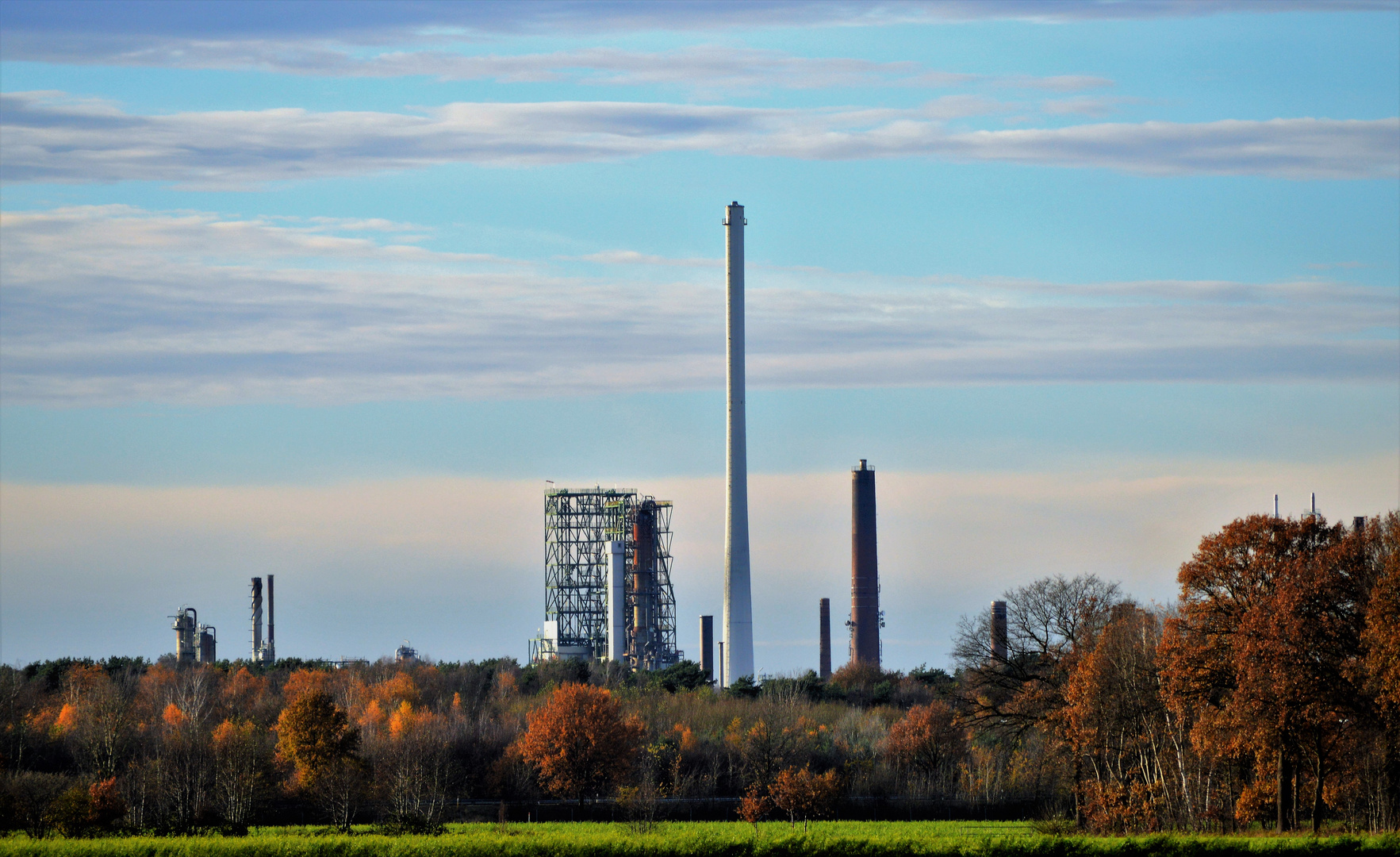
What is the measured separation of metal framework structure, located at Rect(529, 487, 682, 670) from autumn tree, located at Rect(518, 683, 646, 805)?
34835mm

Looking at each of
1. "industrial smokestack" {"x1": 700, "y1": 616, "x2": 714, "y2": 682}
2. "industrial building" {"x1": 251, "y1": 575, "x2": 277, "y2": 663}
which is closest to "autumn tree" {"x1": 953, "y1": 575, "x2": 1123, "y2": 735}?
"industrial smokestack" {"x1": 700, "y1": 616, "x2": 714, "y2": 682}

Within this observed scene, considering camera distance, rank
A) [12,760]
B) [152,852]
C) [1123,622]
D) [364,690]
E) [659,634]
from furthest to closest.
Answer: [659,634] < [364,690] < [12,760] < [1123,622] < [152,852]

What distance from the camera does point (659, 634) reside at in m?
106

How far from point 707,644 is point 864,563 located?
1471 centimetres

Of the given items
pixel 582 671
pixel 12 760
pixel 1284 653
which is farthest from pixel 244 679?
pixel 1284 653

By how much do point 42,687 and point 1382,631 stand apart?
8526 centimetres

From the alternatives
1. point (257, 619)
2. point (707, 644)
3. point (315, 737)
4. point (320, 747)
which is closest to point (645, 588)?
point (707, 644)

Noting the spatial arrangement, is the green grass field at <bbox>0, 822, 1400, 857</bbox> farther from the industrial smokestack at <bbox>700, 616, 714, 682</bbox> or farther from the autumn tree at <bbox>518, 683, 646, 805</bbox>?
the industrial smokestack at <bbox>700, 616, 714, 682</bbox>

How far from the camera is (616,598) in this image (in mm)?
103375

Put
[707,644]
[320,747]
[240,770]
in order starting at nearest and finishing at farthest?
[240,770] < [320,747] < [707,644]

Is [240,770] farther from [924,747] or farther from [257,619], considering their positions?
[257,619]

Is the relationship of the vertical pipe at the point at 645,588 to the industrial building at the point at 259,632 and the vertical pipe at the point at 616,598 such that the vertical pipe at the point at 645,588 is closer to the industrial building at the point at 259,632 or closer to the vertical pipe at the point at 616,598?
the vertical pipe at the point at 616,598

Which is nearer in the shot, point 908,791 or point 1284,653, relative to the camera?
point 1284,653

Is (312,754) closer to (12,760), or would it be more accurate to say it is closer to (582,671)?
(12,760)
